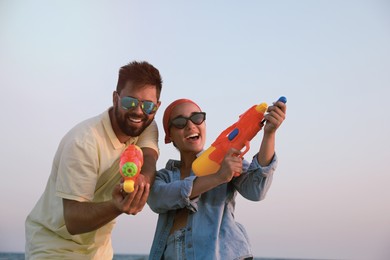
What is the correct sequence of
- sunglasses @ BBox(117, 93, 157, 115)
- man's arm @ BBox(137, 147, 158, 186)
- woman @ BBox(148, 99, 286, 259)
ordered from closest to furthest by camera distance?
woman @ BBox(148, 99, 286, 259)
man's arm @ BBox(137, 147, 158, 186)
sunglasses @ BBox(117, 93, 157, 115)

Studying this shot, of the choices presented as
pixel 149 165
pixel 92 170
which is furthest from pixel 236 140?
pixel 92 170

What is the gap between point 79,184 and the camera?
151 inches

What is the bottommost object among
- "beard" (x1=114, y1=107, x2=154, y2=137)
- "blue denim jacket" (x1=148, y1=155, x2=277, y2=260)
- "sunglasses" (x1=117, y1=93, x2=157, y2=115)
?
"blue denim jacket" (x1=148, y1=155, x2=277, y2=260)

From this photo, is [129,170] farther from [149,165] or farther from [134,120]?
[134,120]

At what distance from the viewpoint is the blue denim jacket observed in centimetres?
360

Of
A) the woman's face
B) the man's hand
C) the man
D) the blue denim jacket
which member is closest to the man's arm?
the man

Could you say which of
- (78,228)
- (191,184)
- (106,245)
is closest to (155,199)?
(191,184)

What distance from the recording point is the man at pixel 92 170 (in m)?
3.84

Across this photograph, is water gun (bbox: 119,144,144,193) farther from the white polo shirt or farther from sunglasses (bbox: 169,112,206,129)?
sunglasses (bbox: 169,112,206,129)

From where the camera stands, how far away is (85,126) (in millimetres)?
4086

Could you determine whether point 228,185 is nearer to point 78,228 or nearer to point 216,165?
point 216,165

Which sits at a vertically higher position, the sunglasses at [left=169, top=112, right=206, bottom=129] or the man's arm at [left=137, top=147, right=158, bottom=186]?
the sunglasses at [left=169, top=112, right=206, bottom=129]

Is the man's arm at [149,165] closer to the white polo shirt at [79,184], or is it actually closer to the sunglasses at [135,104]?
the white polo shirt at [79,184]

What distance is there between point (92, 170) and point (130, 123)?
1.67 feet
